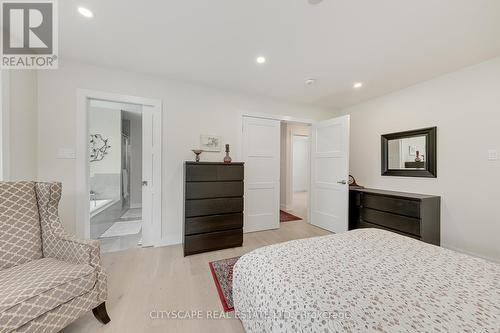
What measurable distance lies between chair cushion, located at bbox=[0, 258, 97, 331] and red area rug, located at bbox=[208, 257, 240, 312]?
38.7 inches

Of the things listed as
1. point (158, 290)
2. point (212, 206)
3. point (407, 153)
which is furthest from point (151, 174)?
point (407, 153)

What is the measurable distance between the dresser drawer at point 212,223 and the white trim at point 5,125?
1738mm

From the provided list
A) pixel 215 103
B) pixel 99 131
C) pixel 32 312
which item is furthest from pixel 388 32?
pixel 99 131

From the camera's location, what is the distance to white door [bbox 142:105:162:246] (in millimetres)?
2686

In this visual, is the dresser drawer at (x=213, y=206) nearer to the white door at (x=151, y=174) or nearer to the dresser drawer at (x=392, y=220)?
the white door at (x=151, y=174)

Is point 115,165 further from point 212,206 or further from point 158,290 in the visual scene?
point 158,290

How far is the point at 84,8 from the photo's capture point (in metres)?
1.53

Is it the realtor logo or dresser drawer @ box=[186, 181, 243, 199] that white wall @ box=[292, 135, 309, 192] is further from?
the realtor logo

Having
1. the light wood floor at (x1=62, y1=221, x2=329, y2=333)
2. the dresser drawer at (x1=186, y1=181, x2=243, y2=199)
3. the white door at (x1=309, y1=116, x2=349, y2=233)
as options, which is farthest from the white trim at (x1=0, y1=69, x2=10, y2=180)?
the white door at (x1=309, y1=116, x2=349, y2=233)

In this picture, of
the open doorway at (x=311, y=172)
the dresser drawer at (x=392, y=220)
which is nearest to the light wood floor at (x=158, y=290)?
the open doorway at (x=311, y=172)

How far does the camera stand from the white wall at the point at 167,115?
88.6 inches

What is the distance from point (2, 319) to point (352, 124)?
15.5ft

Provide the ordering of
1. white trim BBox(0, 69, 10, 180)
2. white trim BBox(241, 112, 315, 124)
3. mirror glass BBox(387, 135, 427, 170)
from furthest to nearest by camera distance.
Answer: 1. white trim BBox(241, 112, 315, 124)
2. mirror glass BBox(387, 135, 427, 170)
3. white trim BBox(0, 69, 10, 180)

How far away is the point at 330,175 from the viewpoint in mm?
3398
